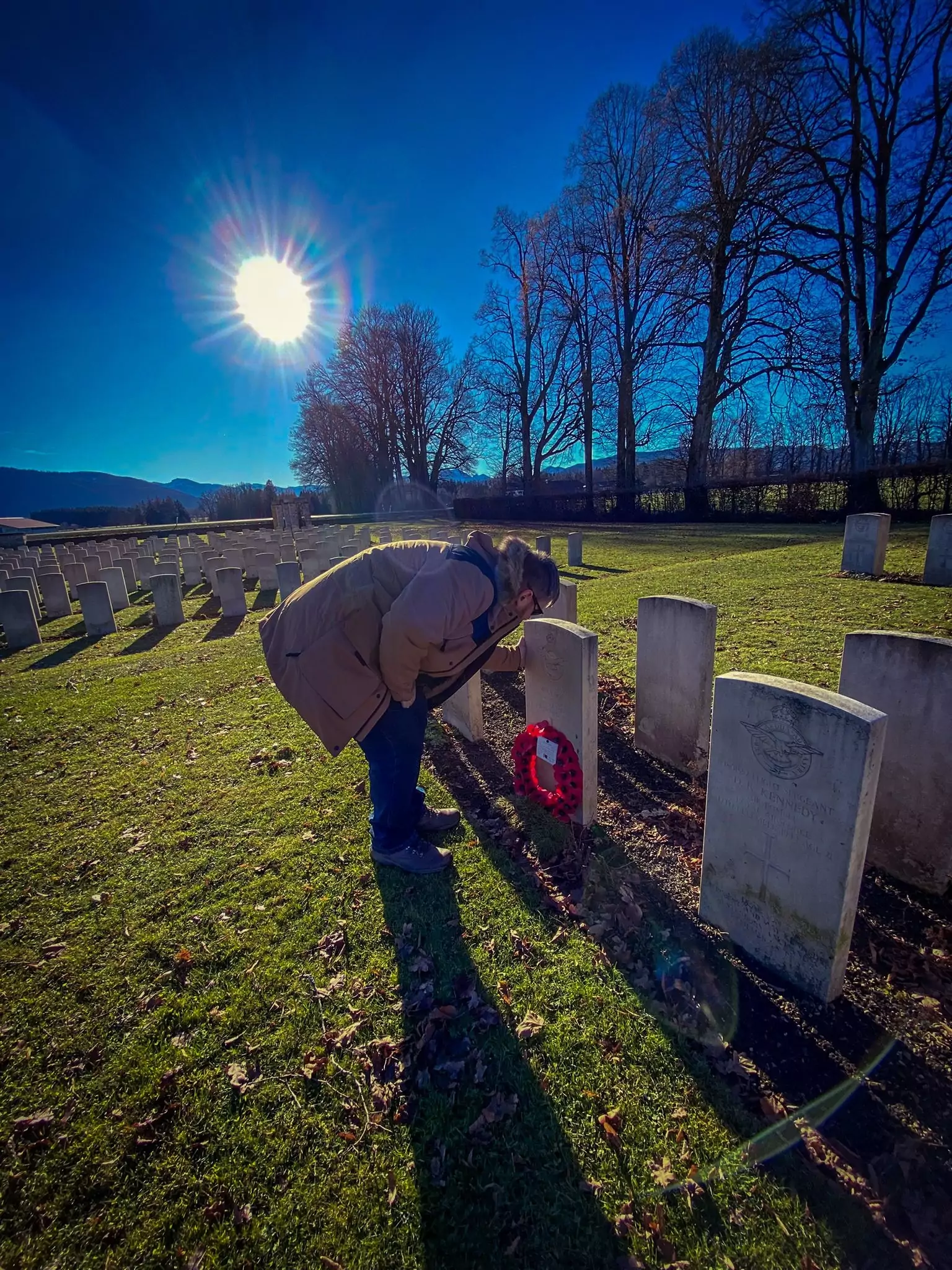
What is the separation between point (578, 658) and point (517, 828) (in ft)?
4.11

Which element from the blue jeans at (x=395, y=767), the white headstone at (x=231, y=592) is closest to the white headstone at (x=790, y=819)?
the blue jeans at (x=395, y=767)

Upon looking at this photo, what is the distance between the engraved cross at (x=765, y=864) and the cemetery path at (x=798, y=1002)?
0.40 meters

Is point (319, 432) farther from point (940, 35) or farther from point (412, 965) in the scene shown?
point (412, 965)

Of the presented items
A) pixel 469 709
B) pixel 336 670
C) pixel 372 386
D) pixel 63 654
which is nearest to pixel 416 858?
pixel 336 670

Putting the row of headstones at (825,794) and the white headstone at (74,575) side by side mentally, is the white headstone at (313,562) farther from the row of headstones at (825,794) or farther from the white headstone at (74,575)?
the row of headstones at (825,794)

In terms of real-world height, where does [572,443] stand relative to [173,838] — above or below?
above

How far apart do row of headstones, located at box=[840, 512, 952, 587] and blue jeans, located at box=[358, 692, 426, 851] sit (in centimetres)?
976

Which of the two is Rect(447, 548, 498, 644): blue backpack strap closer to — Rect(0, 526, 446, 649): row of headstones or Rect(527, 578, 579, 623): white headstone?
Rect(527, 578, 579, 623): white headstone

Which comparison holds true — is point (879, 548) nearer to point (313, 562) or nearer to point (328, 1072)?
point (328, 1072)

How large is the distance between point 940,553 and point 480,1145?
10.5 metres

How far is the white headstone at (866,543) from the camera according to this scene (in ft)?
31.0

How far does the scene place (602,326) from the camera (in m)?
28.7

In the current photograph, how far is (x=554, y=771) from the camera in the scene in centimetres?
352

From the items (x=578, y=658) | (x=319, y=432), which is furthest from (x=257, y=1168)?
(x=319, y=432)
